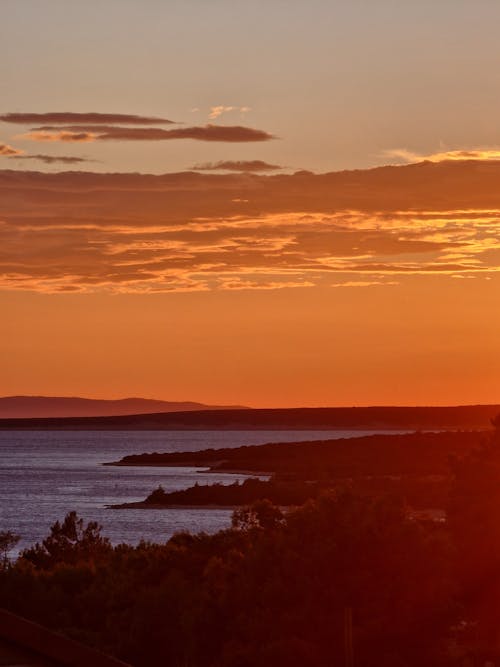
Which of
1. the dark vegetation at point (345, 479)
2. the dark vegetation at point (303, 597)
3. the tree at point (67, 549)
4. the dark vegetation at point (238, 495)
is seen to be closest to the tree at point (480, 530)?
the dark vegetation at point (303, 597)

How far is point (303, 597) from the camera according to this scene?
31875mm

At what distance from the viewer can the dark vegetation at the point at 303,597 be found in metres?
31.1

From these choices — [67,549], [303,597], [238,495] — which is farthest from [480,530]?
[238,495]

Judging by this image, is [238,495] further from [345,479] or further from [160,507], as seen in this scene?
[345,479]

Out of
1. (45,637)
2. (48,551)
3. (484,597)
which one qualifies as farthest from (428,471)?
(45,637)

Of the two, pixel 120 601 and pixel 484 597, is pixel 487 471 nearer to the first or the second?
pixel 484 597

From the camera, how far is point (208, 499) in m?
123

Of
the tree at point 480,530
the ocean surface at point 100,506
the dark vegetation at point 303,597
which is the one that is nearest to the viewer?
the dark vegetation at point 303,597

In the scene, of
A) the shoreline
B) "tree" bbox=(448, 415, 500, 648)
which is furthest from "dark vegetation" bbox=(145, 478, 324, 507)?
"tree" bbox=(448, 415, 500, 648)

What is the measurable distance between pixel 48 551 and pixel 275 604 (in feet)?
75.2

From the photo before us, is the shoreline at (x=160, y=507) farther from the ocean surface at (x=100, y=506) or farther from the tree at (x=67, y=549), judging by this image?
the tree at (x=67, y=549)

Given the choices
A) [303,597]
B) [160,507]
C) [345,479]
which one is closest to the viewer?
[303,597]

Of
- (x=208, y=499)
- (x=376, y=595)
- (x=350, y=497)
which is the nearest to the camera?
(x=376, y=595)

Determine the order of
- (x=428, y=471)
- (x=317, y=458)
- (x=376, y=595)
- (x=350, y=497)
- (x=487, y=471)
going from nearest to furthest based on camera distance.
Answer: (x=376, y=595), (x=350, y=497), (x=487, y=471), (x=428, y=471), (x=317, y=458)
